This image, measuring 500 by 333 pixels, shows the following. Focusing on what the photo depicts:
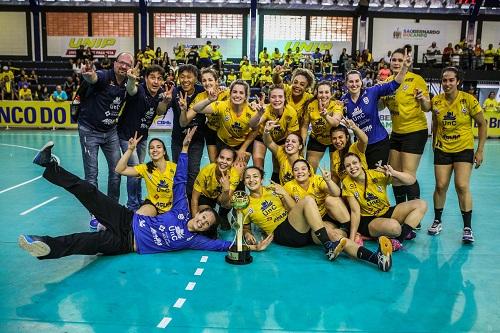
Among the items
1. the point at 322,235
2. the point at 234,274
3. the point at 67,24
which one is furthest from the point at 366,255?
the point at 67,24

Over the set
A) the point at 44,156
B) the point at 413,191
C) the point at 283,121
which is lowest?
the point at 413,191

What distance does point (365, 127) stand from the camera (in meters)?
5.86

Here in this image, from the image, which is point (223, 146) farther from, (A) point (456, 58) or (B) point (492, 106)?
(A) point (456, 58)

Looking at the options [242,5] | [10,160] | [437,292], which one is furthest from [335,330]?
[242,5]

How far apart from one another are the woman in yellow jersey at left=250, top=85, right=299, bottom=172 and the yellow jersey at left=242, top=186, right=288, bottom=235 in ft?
3.11

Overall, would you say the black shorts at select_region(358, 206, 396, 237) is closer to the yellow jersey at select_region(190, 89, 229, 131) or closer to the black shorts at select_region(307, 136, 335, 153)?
the black shorts at select_region(307, 136, 335, 153)

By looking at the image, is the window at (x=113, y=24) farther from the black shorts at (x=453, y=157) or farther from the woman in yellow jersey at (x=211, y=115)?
the black shorts at (x=453, y=157)

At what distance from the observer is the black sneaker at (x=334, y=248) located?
4.70 m

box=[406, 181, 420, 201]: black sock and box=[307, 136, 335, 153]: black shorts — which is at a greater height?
box=[307, 136, 335, 153]: black shorts

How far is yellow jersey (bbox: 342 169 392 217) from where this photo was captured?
5.25 m

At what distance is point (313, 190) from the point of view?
5.32m

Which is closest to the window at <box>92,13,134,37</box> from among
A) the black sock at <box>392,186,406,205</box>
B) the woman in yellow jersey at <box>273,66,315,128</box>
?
the woman in yellow jersey at <box>273,66,315,128</box>

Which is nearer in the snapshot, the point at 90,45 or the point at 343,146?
the point at 343,146

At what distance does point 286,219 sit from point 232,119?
4.71ft
